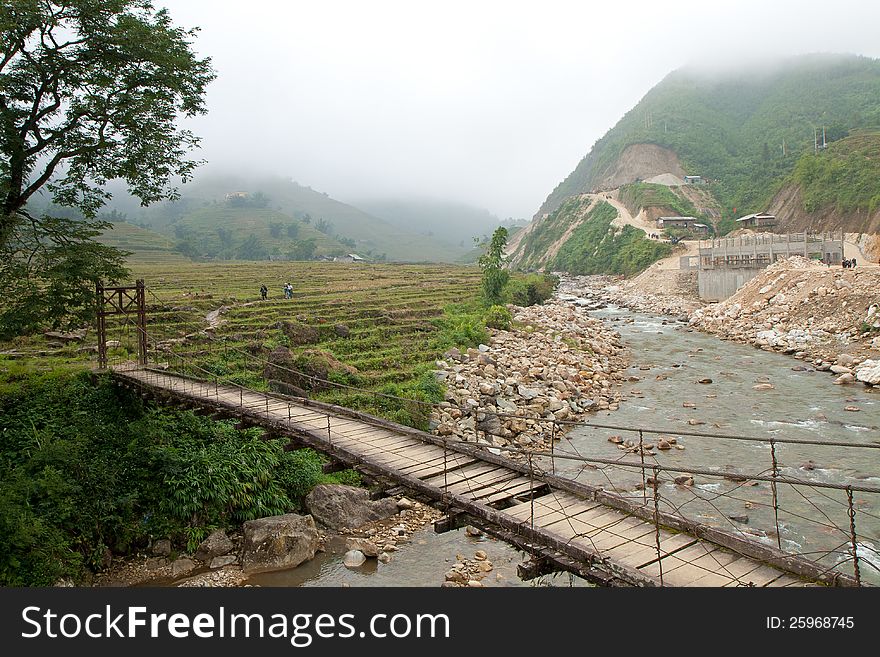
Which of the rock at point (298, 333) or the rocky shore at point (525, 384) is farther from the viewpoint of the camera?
the rock at point (298, 333)

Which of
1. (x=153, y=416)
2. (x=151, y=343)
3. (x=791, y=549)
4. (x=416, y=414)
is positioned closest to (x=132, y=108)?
(x=153, y=416)

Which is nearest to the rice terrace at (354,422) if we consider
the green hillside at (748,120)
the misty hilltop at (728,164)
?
the misty hilltop at (728,164)

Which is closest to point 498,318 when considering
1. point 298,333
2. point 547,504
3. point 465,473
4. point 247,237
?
point 298,333

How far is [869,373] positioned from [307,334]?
22.0m

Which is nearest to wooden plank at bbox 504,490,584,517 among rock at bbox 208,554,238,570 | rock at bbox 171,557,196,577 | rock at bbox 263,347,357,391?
rock at bbox 208,554,238,570

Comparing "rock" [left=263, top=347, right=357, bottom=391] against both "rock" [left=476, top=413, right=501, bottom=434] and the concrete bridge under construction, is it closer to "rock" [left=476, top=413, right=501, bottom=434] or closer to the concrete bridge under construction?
the concrete bridge under construction

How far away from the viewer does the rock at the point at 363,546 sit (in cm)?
1122

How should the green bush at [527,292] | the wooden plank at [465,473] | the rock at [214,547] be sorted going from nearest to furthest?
the wooden plank at [465,473]
the rock at [214,547]
the green bush at [527,292]

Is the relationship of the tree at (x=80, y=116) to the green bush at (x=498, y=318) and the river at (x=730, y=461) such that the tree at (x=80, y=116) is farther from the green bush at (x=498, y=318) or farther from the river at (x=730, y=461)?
the green bush at (x=498, y=318)

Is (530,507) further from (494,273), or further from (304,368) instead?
(494,273)

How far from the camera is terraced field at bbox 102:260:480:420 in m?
18.9

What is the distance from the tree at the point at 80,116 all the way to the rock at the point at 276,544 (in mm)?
6509

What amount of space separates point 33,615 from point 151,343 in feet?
54.0

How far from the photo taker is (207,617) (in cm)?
659
